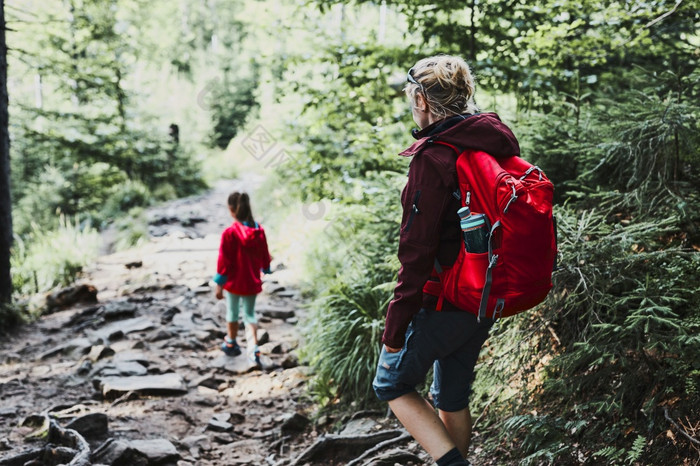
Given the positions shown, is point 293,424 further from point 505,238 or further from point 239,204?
point 505,238

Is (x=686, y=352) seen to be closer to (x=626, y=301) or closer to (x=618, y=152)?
(x=626, y=301)

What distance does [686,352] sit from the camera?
2.73 m

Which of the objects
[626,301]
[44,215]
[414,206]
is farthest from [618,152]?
[44,215]

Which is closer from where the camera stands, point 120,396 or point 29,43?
point 120,396

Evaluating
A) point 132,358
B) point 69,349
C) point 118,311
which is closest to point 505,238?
point 132,358

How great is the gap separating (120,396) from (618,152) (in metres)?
4.80

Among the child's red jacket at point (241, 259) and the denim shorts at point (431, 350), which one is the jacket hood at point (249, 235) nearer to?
the child's red jacket at point (241, 259)

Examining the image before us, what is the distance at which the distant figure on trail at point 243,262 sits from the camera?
5914 mm

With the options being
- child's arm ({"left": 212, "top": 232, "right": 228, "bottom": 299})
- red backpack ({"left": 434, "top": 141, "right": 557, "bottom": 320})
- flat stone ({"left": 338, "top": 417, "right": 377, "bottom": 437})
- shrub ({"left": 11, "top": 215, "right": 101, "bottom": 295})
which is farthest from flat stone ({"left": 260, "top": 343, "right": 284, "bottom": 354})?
shrub ({"left": 11, "top": 215, "right": 101, "bottom": 295})

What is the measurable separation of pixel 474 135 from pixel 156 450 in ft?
10.8

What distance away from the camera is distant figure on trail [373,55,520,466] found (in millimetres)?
2209

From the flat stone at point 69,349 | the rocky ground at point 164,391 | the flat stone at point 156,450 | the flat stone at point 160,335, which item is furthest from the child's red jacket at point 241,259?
the flat stone at point 156,450

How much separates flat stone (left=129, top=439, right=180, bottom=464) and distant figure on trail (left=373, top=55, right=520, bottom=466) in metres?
2.22

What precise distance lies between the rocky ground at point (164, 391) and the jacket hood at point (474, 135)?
2.18 metres
